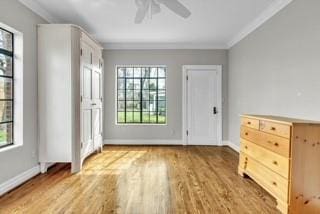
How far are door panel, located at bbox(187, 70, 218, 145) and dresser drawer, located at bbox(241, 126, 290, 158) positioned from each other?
2802 millimetres

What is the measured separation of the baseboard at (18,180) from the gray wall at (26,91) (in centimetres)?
6

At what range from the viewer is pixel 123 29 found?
5.42 m

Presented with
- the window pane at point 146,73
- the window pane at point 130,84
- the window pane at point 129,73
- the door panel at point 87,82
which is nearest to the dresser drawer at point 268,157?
the door panel at point 87,82

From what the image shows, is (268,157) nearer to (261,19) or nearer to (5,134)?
(261,19)

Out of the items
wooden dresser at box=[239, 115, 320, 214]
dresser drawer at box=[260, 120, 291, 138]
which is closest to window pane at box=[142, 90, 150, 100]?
dresser drawer at box=[260, 120, 291, 138]

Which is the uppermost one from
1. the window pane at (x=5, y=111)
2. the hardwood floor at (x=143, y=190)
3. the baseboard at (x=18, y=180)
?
the window pane at (x=5, y=111)

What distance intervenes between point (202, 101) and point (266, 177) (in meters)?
3.84

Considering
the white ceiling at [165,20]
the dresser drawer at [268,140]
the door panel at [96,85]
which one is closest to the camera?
the dresser drawer at [268,140]

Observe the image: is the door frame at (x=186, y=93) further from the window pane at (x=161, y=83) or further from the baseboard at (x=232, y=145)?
the window pane at (x=161, y=83)

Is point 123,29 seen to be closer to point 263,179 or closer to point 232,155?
point 232,155

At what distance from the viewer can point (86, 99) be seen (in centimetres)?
485

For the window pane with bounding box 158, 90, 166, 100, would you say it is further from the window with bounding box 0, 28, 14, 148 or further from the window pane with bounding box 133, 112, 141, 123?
the window with bounding box 0, 28, 14, 148

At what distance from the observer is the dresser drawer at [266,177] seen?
2.78 meters

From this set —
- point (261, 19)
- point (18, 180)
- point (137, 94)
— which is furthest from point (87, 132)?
point (261, 19)
